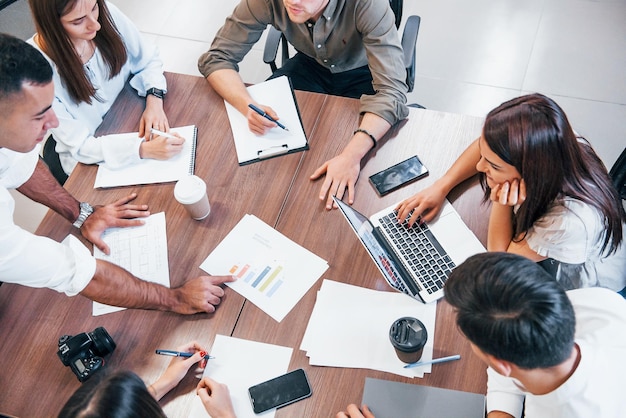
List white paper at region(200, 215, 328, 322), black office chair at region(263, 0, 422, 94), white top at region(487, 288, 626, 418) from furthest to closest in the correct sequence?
black office chair at region(263, 0, 422, 94) → white paper at region(200, 215, 328, 322) → white top at region(487, 288, 626, 418)

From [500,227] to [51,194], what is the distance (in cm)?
128

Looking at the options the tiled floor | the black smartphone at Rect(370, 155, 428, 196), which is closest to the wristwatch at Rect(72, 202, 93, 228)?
the black smartphone at Rect(370, 155, 428, 196)

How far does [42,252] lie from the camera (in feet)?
4.75

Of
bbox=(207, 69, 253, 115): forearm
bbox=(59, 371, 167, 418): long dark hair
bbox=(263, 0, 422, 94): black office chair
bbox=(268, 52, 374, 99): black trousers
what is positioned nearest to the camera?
bbox=(59, 371, 167, 418): long dark hair

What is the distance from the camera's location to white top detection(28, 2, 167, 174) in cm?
182

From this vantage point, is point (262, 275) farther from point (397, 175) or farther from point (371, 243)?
point (397, 175)

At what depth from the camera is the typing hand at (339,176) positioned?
170 cm

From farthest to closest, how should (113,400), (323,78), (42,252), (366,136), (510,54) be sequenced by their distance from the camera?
(510,54) < (323,78) < (366,136) < (42,252) < (113,400)

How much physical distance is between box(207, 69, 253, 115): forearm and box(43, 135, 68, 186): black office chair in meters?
0.63

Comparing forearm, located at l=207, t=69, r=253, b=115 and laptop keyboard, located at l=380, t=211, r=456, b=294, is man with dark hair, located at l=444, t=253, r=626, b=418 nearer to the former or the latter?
laptop keyboard, located at l=380, t=211, r=456, b=294

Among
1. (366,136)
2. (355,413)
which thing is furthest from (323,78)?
(355,413)

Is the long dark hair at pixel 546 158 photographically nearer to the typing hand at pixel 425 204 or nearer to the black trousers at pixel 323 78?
the typing hand at pixel 425 204

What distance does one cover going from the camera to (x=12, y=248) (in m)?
1.42

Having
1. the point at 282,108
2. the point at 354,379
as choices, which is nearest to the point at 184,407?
the point at 354,379
